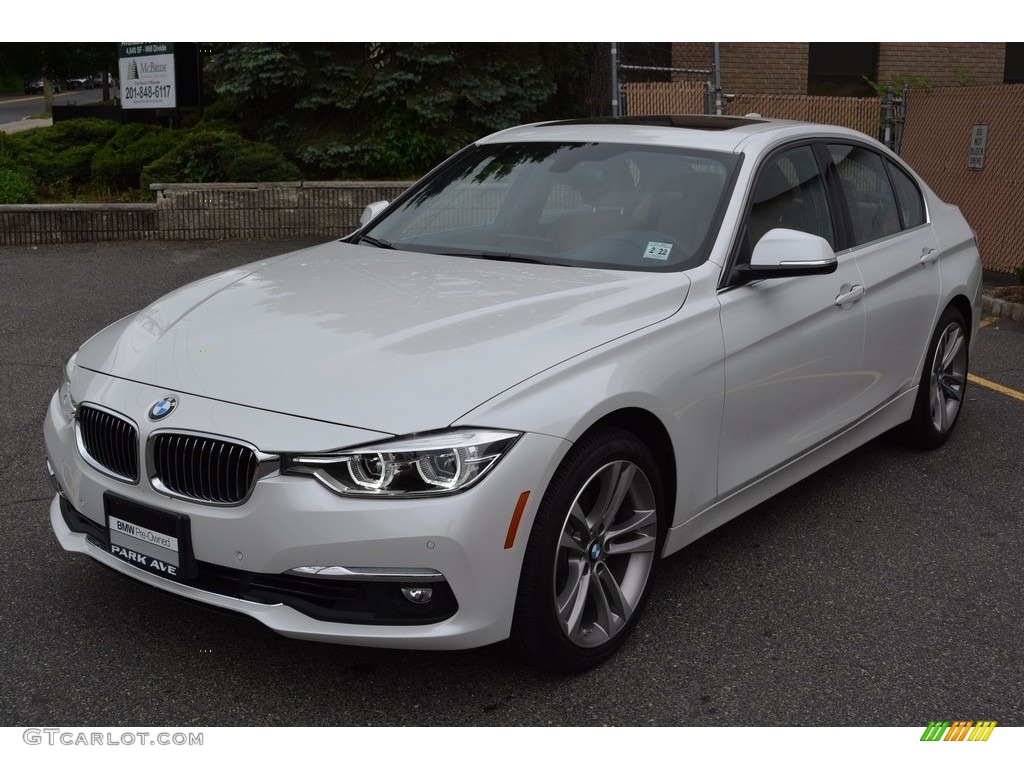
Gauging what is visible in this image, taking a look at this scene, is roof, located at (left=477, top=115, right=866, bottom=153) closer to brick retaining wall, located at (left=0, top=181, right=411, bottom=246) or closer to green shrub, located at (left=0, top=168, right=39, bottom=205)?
brick retaining wall, located at (left=0, top=181, right=411, bottom=246)

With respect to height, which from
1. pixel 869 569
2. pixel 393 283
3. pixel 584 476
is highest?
pixel 393 283

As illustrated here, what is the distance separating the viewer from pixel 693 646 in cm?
393

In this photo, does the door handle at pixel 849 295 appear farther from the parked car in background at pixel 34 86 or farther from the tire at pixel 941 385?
the parked car in background at pixel 34 86

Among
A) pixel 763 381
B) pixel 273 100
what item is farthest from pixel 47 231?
pixel 763 381

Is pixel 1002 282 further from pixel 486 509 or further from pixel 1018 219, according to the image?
pixel 486 509

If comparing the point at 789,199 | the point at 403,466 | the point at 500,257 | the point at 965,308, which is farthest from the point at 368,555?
the point at 965,308

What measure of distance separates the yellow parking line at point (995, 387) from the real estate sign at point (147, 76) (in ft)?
39.4

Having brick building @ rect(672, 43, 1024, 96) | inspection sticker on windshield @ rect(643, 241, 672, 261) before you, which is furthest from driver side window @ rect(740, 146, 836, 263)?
brick building @ rect(672, 43, 1024, 96)

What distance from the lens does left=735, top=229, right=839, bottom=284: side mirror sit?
4.25 meters

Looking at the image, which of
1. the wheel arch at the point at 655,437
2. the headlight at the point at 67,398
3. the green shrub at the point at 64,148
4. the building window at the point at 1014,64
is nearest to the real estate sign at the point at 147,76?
the green shrub at the point at 64,148

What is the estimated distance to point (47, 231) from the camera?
41.8ft

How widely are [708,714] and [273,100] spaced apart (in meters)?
12.8

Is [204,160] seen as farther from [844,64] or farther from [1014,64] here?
[1014,64]

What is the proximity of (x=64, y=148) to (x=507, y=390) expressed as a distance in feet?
45.5
